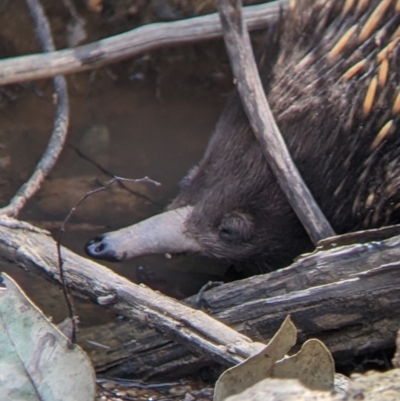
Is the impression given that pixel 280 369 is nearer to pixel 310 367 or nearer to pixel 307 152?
pixel 310 367

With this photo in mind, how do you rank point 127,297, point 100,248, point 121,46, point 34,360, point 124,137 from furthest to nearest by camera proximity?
point 124,137 → point 121,46 → point 100,248 → point 127,297 → point 34,360

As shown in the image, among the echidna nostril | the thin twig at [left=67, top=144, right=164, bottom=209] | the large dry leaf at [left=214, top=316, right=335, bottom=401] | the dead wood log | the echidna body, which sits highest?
the thin twig at [left=67, top=144, right=164, bottom=209]

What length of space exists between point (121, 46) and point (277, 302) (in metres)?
1.30

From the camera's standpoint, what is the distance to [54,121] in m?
2.97

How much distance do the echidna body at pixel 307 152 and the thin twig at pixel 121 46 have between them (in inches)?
13.8

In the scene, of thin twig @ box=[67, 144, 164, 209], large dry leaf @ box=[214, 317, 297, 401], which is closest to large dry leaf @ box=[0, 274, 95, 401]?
large dry leaf @ box=[214, 317, 297, 401]

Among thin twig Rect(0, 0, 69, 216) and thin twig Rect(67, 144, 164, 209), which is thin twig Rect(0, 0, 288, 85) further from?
thin twig Rect(67, 144, 164, 209)

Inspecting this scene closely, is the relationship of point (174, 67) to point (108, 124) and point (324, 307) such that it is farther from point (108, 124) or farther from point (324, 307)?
point (324, 307)

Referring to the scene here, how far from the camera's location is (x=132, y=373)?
2.18 meters

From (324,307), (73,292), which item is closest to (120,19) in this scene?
(73,292)

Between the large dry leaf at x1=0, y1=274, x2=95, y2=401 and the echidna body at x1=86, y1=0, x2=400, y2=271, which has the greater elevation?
the echidna body at x1=86, y1=0, x2=400, y2=271

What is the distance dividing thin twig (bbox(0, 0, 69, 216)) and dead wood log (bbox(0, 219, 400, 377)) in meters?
0.52

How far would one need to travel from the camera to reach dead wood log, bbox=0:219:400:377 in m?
1.88

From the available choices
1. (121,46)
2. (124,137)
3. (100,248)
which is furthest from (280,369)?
(124,137)
